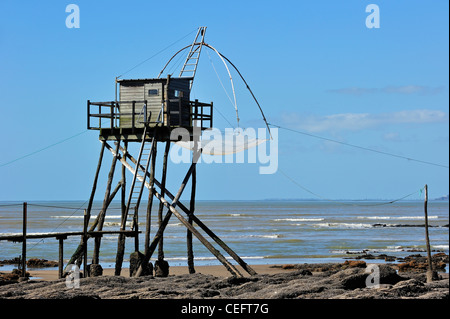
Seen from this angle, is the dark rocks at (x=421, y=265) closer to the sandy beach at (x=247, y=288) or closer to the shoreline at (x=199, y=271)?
the shoreline at (x=199, y=271)

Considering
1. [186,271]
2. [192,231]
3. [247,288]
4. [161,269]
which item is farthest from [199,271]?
[247,288]

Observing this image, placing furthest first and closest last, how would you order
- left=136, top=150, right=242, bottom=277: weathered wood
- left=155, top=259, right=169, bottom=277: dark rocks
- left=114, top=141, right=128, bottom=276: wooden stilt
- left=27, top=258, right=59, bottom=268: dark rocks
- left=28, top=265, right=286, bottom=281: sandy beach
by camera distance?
left=27, top=258, right=59, bottom=268: dark rocks
left=28, top=265, right=286, bottom=281: sandy beach
left=155, top=259, right=169, bottom=277: dark rocks
left=114, top=141, right=128, bottom=276: wooden stilt
left=136, top=150, right=242, bottom=277: weathered wood

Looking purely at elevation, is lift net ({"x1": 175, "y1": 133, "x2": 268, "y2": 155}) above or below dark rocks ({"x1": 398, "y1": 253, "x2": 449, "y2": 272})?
above

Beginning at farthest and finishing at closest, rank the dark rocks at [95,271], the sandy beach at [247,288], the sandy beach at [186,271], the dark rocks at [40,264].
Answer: the dark rocks at [40,264] < the sandy beach at [186,271] < the dark rocks at [95,271] < the sandy beach at [247,288]

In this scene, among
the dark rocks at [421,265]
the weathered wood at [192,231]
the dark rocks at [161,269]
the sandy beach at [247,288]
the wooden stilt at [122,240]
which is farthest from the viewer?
the dark rocks at [421,265]

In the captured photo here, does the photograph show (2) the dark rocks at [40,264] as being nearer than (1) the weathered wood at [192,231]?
No

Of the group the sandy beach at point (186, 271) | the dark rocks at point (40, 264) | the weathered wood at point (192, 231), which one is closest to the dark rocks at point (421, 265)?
the sandy beach at point (186, 271)

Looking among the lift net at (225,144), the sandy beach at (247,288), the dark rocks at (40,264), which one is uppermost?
the lift net at (225,144)

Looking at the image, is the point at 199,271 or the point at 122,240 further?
the point at 199,271

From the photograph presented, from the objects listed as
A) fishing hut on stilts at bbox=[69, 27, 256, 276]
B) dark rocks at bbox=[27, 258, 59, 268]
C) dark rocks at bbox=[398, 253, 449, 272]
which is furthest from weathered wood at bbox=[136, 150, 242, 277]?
dark rocks at bbox=[27, 258, 59, 268]

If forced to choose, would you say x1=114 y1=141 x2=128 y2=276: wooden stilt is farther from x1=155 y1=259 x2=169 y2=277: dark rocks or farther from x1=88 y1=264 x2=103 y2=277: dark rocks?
x1=155 y1=259 x2=169 y2=277: dark rocks

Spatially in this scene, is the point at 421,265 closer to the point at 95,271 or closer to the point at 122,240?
the point at 122,240
